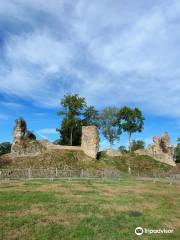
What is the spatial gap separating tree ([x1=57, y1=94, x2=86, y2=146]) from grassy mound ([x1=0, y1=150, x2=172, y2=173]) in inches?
439

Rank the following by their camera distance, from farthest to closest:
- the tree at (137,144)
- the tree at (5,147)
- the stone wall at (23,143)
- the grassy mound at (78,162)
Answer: the tree at (137,144) < the tree at (5,147) < the stone wall at (23,143) < the grassy mound at (78,162)

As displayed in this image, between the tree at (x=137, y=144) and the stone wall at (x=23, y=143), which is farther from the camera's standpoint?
the tree at (x=137, y=144)

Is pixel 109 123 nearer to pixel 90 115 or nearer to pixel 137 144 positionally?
pixel 90 115

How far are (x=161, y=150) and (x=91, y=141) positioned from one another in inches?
536

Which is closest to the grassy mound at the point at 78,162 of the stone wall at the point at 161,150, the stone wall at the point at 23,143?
the stone wall at the point at 23,143

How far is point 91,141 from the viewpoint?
4294cm

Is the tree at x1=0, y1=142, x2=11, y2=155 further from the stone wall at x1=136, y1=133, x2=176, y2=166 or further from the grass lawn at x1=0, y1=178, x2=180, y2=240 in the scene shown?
the grass lawn at x1=0, y1=178, x2=180, y2=240

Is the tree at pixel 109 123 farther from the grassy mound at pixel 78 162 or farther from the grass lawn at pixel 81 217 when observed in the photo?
the grass lawn at pixel 81 217

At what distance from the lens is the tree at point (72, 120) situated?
177 ft

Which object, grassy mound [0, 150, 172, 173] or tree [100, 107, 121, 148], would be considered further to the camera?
tree [100, 107, 121, 148]

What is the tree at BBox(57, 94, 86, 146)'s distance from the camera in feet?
177

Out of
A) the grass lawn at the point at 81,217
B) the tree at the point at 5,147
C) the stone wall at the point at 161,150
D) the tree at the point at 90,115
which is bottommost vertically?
the grass lawn at the point at 81,217

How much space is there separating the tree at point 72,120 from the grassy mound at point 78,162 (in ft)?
36.6

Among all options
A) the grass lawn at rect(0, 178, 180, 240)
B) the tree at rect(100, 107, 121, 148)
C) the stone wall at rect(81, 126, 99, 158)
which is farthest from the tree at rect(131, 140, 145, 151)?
the grass lawn at rect(0, 178, 180, 240)
